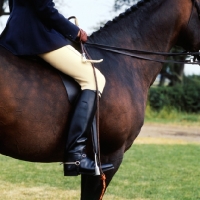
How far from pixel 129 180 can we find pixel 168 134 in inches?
343

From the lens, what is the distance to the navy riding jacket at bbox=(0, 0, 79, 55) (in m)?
4.18

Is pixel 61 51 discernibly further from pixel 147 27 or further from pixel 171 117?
pixel 171 117

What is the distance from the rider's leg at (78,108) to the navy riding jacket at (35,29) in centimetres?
10

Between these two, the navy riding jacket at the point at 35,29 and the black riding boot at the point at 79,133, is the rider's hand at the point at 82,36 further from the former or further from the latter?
the black riding boot at the point at 79,133

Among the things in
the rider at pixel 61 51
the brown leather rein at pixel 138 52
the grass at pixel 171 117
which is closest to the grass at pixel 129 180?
the brown leather rein at pixel 138 52


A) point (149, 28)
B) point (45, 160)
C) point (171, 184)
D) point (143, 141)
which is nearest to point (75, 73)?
point (45, 160)

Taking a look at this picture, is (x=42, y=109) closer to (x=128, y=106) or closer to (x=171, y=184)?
(x=128, y=106)

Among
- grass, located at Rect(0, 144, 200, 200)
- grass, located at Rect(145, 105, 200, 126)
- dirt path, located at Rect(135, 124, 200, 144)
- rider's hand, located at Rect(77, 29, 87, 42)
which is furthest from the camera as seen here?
A: grass, located at Rect(145, 105, 200, 126)

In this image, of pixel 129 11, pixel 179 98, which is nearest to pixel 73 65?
pixel 129 11

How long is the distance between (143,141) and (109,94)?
36.4ft

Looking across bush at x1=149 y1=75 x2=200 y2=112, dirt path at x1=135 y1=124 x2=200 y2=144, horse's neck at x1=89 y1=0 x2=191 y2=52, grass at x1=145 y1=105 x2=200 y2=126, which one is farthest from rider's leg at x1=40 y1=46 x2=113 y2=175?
bush at x1=149 y1=75 x2=200 y2=112

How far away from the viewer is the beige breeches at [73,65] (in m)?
4.22

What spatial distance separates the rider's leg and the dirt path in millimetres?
10975

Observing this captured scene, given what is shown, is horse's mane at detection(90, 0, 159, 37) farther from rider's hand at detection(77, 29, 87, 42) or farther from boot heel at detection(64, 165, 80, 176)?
boot heel at detection(64, 165, 80, 176)
